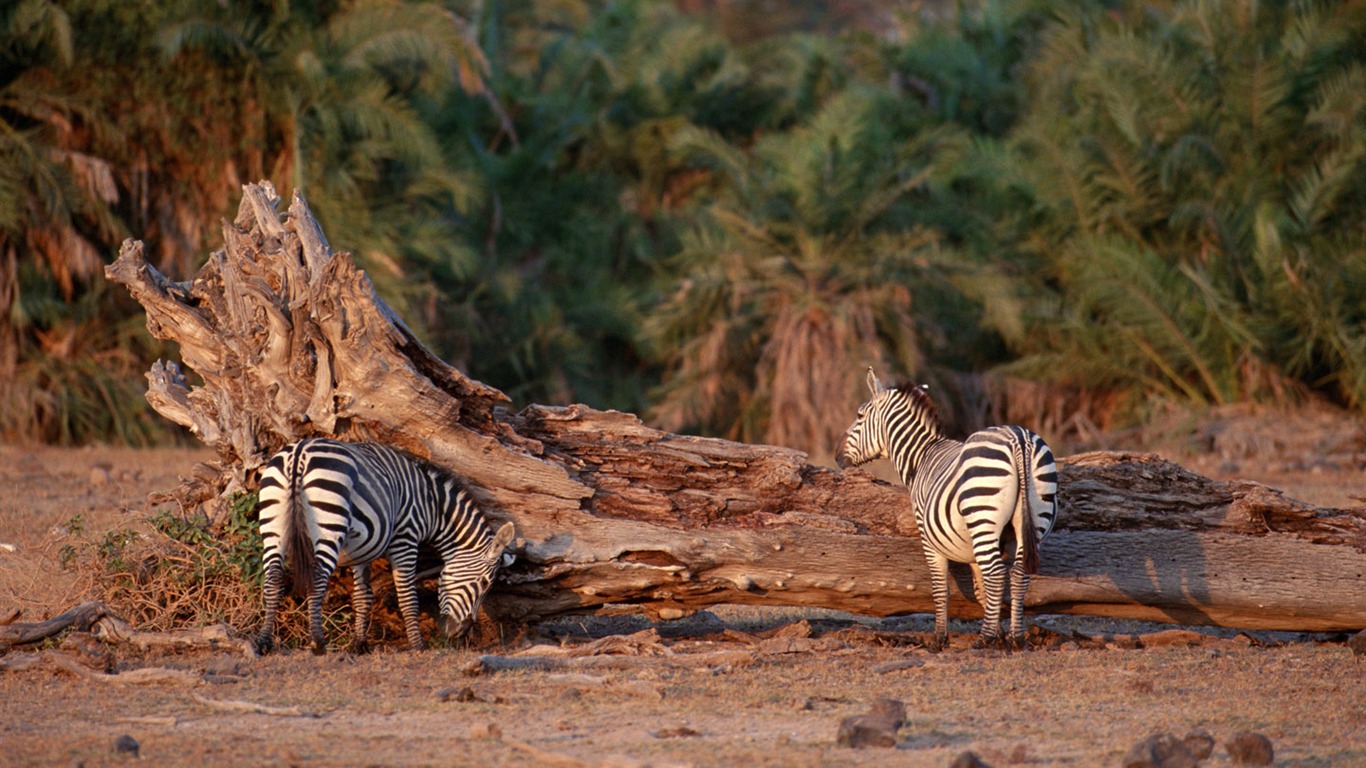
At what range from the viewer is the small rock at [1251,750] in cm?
519

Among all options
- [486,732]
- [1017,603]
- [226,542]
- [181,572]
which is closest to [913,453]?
[1017,603]

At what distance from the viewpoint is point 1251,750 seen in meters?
5.20

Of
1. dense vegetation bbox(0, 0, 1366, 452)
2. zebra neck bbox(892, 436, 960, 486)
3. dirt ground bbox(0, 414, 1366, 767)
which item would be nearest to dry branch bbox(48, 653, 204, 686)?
dirt ground bbox(0, 414, 1366, 767)

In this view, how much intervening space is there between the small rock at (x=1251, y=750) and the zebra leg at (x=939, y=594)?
270cm

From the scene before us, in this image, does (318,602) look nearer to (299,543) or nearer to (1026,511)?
(299,543)

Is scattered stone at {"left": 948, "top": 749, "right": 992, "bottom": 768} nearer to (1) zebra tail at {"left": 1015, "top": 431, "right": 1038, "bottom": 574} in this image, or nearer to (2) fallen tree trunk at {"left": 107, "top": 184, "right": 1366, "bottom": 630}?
(1) zebra tail at {"left": 1015, "top": 431, "right": 1038, "bottom": 574}

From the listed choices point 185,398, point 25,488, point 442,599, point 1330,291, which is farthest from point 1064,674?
point 1330,291

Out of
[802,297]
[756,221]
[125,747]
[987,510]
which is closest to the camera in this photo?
[125,747]

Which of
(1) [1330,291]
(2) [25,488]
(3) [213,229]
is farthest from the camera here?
(3) [213,229]

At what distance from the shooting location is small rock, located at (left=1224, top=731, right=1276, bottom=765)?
5.19 m

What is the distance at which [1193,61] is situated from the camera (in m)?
18.4

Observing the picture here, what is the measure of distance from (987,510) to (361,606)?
351 centimetres

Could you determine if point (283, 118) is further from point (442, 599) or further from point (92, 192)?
point (442, 599)

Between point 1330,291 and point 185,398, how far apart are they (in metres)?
13.2
